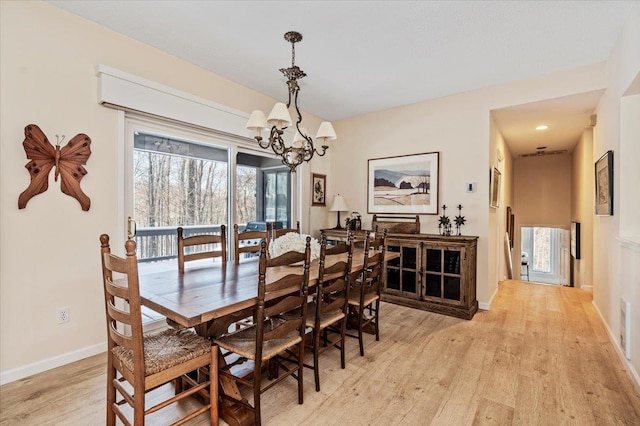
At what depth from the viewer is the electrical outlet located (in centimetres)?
242

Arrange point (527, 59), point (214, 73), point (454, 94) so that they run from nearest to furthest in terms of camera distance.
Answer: point (527, 59) < point (214, 73) < point (454, 94)

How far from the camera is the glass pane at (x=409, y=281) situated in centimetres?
390

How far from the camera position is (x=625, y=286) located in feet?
8.27

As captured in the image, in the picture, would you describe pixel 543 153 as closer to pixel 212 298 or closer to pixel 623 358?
pixel 623 358

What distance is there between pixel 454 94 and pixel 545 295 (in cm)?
314

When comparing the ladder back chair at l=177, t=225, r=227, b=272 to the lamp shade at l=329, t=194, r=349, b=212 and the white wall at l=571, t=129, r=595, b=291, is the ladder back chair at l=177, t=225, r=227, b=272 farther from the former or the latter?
the white wall at l=571, t=129, r=595, b=291

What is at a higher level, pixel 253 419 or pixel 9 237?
pixel 9 237

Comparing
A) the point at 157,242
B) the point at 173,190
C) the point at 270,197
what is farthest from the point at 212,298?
the point at 270,197

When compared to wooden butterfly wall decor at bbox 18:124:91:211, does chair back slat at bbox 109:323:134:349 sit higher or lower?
lower

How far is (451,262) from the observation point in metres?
3.63

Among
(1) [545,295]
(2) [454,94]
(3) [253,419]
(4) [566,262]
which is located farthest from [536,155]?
(3) [253,419]

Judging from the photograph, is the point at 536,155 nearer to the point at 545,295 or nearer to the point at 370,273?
the point at 545,295

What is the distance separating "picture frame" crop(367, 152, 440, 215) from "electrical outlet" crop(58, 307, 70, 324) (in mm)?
3690

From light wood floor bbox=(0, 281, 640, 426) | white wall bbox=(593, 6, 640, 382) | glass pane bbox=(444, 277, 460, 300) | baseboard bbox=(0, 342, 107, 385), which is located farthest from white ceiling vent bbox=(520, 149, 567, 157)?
baseboard bbox=(0, 342, 107, 385)
